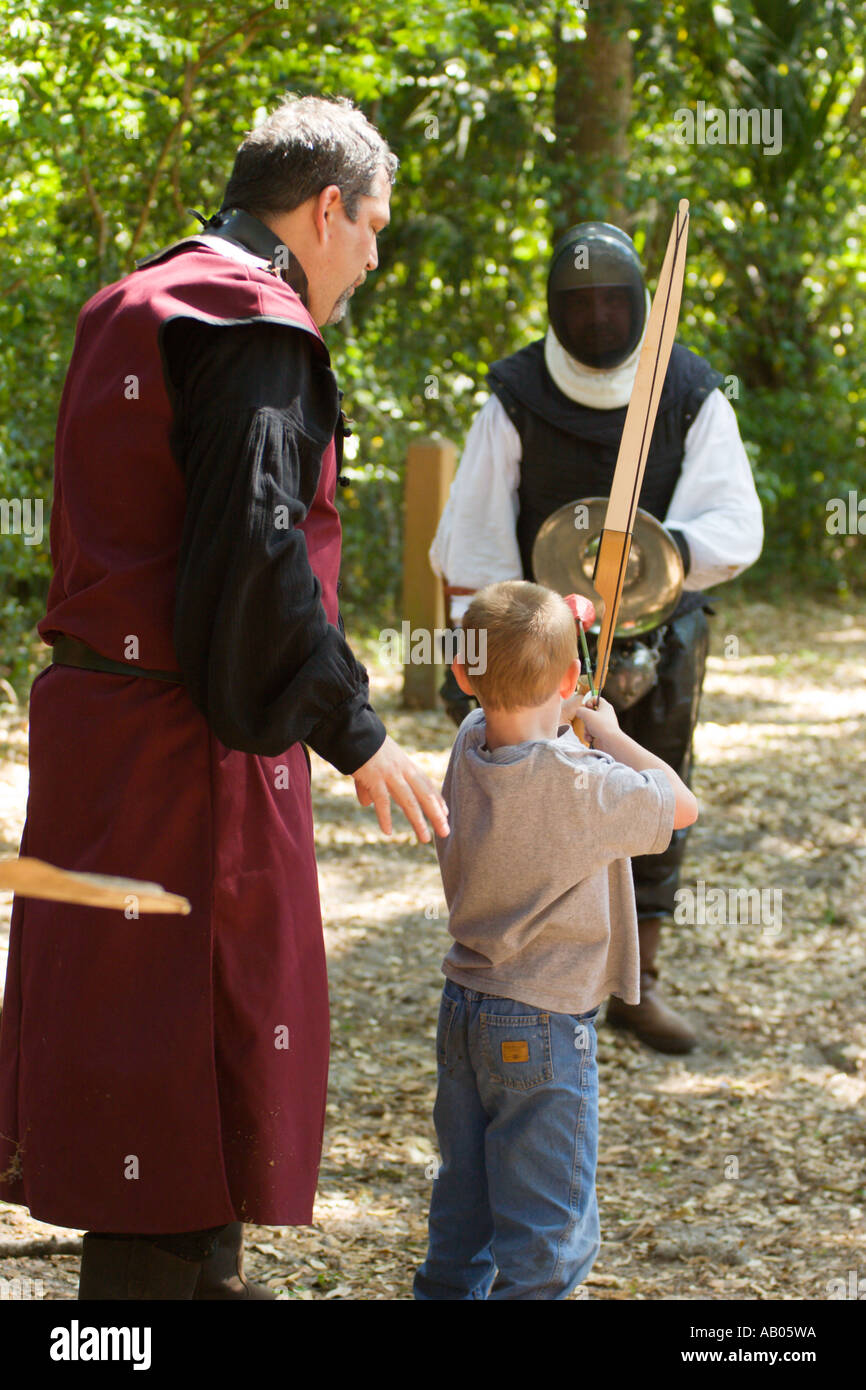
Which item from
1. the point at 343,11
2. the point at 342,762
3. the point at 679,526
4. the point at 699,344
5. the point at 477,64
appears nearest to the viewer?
the point at 342,762

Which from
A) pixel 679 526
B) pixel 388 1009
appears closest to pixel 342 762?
pixel 679 526

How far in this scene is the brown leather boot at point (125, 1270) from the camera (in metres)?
1.97

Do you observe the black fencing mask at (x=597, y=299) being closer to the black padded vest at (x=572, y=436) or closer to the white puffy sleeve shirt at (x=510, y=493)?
the black padded vest at (x=572, y=436)

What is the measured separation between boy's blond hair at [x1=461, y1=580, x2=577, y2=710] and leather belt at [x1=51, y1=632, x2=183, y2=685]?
1.48 ft

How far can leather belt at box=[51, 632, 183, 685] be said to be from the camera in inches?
74.9

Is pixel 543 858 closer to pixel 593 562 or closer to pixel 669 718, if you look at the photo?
pixel 593 562

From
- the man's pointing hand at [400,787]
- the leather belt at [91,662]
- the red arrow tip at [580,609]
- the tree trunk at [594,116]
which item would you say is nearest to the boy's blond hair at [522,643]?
the red arrow tip at [580,609]

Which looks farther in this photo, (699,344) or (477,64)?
(699,344)

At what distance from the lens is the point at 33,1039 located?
192 centimetres

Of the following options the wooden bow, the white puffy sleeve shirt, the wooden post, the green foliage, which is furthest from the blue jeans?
the wooden post

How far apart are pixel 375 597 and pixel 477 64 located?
11.2ft

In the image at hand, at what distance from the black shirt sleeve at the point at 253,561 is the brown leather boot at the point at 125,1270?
746mm

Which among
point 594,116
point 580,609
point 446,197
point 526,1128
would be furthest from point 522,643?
point 446,197

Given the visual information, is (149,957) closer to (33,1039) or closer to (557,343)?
(33,1039)
